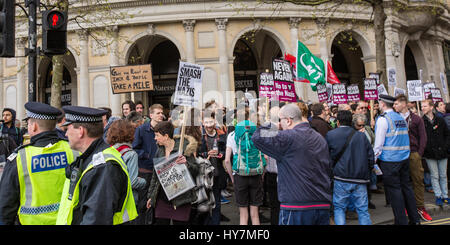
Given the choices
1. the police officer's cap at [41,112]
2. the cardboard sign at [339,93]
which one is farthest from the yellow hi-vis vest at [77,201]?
the cardboard sign at [339,93]

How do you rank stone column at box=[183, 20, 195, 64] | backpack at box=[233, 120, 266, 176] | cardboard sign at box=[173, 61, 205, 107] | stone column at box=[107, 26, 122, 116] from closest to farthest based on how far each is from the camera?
1. cardboard sign at box=[173, 61, 205, 107]
2. backpack at box=[233, 120, 266, 176]
3. stone column at box=[107, 26, 122, 116]
4. stone column at box=[183, 20, 195, 64]

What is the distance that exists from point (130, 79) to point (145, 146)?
17.3 feet

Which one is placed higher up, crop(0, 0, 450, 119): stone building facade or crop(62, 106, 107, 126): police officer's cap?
crop(0, 0, 450, 119): stone building facade

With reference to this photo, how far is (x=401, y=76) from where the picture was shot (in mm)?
26828

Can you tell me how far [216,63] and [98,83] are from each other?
8.05 m

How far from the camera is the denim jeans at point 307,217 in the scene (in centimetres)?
369

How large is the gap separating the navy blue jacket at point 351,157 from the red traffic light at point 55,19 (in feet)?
16.9

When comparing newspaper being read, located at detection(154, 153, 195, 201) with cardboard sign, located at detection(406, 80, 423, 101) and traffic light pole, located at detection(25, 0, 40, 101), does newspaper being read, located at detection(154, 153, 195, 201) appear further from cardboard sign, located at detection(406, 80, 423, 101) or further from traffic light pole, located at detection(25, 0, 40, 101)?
cardboard sign, located at detection(406, 80, 423, 101)

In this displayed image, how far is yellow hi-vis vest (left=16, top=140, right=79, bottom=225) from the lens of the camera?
3240mm

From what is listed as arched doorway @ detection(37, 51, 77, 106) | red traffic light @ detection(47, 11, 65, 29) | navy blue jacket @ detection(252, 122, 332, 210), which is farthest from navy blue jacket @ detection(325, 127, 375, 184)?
arched doorway @ detection(37, 51, 77, 106)

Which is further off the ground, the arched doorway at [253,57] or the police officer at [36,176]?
the arched doorway at [253,57]

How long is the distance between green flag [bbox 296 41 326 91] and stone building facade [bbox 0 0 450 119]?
9.40 m

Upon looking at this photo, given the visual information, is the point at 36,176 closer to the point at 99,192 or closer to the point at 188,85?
the point at 99,192

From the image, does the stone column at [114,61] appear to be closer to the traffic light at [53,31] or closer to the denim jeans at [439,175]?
the traffic light at [53,31]
